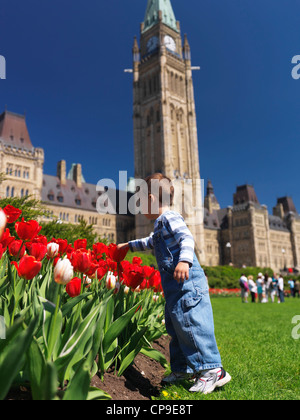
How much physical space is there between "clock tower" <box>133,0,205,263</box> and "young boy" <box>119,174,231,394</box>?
131ft

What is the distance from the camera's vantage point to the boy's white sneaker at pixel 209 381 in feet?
6.97

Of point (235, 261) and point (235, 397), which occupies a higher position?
point (235, 261)

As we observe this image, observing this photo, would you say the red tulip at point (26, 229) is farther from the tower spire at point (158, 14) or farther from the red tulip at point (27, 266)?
the tower spire at point (158, 14)

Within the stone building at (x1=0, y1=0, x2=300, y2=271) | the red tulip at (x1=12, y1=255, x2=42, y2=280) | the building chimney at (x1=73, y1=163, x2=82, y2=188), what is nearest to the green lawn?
the red tulip at (x1=12, y1=255, x2=42, y2=280)

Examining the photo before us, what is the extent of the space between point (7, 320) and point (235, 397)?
1386 mm

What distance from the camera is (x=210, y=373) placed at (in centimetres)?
216

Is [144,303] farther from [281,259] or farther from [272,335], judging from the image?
[281,259]

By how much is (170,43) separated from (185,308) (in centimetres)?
5509

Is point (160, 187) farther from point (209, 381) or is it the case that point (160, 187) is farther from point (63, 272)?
point (209, 381)

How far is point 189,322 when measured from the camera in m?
2.19

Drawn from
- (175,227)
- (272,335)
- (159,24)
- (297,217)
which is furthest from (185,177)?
(175,227)

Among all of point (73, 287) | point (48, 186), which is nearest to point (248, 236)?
point (48, 186)

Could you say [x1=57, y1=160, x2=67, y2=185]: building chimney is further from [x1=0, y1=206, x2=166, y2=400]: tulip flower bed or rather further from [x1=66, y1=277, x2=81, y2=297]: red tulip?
[x1=66, y1=277, x2=81, y2=297]: red tulip

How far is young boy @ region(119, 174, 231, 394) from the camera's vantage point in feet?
7.10
